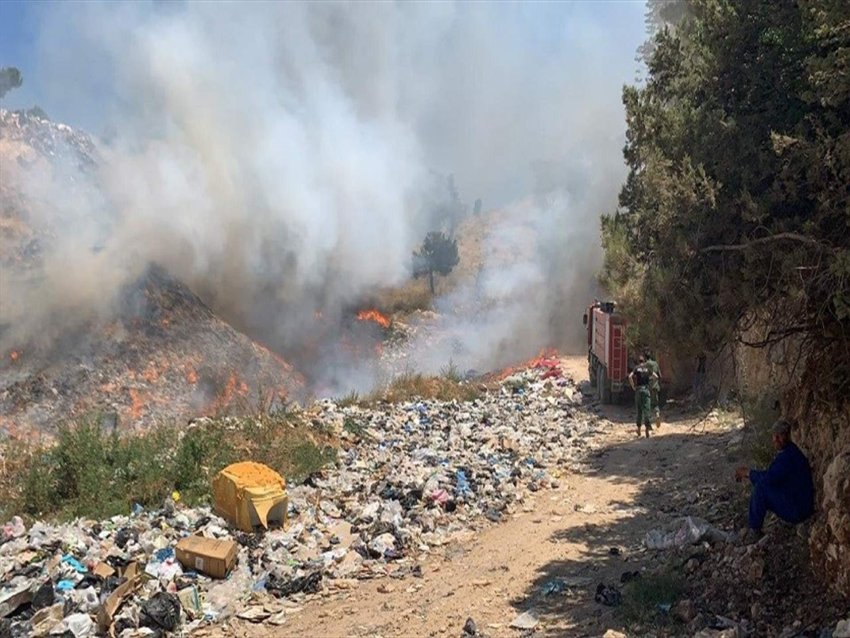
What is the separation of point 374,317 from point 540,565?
19.9 m

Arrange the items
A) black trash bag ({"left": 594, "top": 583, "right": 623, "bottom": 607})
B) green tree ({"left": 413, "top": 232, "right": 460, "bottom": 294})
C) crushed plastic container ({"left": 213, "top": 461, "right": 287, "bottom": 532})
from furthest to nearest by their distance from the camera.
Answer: green tree ({"left": 413, "top": 232, "right": 460, "bottom": 294}) → crushed plastic container ({"left": 213, "top": 461, "right": 287, "bottom": 532}) → black trash bag ({"left": 594, "top": 583, "right": 623, "bottom": 607})

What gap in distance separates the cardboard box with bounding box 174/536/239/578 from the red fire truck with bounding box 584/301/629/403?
8.11 metres

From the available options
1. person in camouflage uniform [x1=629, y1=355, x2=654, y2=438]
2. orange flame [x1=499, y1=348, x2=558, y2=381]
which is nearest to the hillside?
orange flame [x1=499, y1=348, x2=558, y2=381]

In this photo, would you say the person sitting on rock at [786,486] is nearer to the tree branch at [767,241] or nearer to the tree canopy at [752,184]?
the tree canopy at [752,184]

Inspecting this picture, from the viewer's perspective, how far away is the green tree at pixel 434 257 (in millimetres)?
31391

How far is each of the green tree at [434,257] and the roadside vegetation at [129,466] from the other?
2213cm

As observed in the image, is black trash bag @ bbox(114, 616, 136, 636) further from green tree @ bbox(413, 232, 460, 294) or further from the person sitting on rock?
green tree @ bbox(413, 232, 460, 294)

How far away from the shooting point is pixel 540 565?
6004mm

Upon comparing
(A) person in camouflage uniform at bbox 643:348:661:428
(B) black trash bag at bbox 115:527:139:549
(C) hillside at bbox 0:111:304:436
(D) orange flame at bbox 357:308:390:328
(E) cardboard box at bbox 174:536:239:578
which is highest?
(D) orange flame at bbox 357:308:390:328

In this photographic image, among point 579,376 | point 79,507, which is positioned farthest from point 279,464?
point 579,376

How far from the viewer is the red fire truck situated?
12.8m

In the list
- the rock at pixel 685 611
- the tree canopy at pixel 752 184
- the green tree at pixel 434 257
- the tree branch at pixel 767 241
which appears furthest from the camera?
the green tree at pixel 434 257

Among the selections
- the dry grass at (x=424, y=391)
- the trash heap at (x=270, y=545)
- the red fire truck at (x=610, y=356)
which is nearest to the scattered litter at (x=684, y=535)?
the trash heap at (x=270, y=545)

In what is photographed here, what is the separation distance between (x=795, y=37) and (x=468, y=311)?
76.1ft
